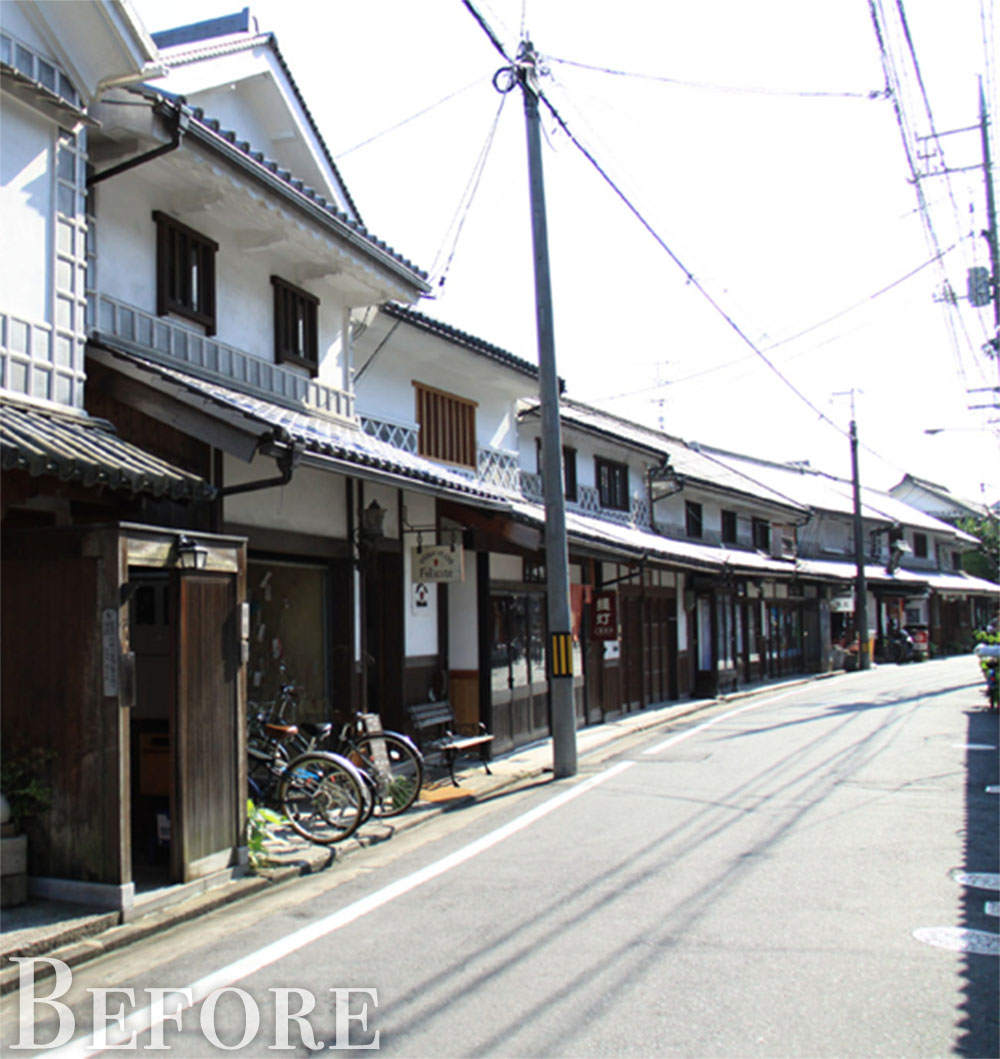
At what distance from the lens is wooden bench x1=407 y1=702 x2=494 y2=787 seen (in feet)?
41.1

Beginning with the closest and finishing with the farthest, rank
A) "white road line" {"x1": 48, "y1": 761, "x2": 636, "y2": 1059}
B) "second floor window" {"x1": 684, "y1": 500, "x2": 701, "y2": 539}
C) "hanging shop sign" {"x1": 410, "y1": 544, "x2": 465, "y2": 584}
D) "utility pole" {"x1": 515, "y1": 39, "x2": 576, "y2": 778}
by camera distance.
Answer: "white road line" {"x1": 48, "y1": 761, "x2": 636, "y2": 1059}, "hanging shop sign" {"x1": 410, "y1": 544, "x2": 465, "y2": 584}, "utility pole" {"x1": 515, "y1": 39, "x2": 576, "y2": 778}, "second floor window" {"x1": 684, "y1": 500, "x2": 701, "y2": 539}

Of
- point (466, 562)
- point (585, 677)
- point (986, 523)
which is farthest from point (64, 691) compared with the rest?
point (986, 523)

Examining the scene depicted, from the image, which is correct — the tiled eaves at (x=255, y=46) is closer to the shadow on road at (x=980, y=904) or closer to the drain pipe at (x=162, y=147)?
the drain pipe at (x=162, y=147)

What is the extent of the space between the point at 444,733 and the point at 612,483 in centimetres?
1141

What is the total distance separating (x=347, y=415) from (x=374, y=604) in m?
2.50

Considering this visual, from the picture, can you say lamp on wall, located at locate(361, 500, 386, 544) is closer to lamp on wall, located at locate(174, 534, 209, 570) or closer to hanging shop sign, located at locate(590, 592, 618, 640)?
lamp on wall, located at locate(174, 534, 209, 570)

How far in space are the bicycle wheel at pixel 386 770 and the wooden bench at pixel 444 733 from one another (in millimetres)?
1316

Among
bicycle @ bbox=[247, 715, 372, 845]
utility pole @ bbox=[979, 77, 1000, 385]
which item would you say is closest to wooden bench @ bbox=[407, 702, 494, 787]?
bicycle @ bbox=[247, 715, 372, 845]

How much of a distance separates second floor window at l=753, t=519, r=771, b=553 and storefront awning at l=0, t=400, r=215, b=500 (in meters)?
28.5

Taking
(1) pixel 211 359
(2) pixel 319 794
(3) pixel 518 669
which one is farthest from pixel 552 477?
(2) pixel 319 794

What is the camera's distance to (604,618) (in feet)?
65.4

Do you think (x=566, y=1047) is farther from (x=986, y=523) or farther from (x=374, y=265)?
Result: (x=986, y=523)

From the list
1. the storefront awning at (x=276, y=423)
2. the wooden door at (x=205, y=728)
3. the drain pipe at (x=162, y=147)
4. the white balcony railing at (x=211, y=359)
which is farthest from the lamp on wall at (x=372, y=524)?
the drain pipe at (x=162, y=147)

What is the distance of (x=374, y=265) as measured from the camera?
41.3 feet
